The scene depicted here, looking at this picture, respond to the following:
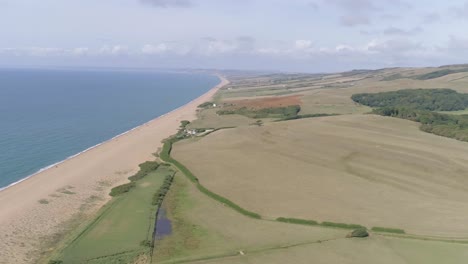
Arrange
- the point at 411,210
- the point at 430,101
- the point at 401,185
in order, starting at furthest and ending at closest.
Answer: the point at 430,101, the point at 401,185, the point at 411,210

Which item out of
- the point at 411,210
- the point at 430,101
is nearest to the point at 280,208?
the point at 411,210

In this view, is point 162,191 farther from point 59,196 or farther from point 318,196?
point 318,196

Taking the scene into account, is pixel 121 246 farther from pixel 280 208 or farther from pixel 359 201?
pixel 359 201

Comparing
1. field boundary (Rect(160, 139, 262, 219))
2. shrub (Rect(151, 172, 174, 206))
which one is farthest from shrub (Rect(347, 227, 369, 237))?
shrub (Rect(151, 172, 174, 206))

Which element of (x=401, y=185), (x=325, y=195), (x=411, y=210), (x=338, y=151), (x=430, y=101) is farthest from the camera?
(x=430, y=101)

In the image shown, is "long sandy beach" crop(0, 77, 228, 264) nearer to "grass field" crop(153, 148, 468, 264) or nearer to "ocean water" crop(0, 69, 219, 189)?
"ocean water" crop(0, 69, 219, 189)

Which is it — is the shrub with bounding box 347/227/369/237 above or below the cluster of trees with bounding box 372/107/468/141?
below
